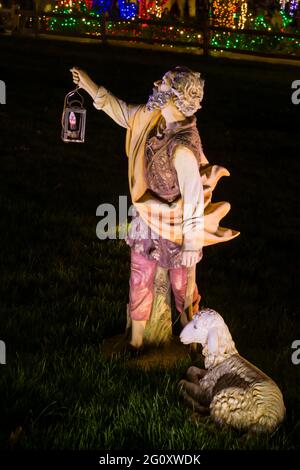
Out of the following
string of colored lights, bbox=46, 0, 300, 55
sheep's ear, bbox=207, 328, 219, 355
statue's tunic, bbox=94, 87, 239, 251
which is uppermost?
string of colored lights, bbox=46, 0, 300, 55

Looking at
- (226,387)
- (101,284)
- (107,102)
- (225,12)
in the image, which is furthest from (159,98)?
(225,12)

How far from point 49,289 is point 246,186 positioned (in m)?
5.23

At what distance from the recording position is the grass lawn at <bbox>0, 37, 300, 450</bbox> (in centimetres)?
415

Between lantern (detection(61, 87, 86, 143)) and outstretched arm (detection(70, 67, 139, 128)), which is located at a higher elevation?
Result: outstretched arm (detection(70, 67, 139, 128))

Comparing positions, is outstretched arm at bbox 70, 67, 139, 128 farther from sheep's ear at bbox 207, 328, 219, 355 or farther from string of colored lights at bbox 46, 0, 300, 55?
string of colored lights at bbox 46, 0, 300, 55

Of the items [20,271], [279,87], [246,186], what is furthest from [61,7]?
[20,271]

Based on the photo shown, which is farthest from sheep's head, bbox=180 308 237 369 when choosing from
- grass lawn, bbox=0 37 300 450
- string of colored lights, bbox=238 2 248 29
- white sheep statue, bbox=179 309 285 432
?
string of colored lights, bbox=238 2 248 29

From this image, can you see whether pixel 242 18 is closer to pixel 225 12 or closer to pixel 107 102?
pixel 225 12

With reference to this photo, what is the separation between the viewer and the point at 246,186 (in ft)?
35.5

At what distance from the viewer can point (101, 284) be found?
6438 millimetres

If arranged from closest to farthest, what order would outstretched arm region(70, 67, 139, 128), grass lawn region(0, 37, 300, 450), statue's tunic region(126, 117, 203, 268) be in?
grass lawn region(0, 37, 300, 450), statue's tunic region(126, 117, 203, 268), outstretched arm region(70, 67, 139, 128)

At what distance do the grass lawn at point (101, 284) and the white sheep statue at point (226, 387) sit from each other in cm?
9

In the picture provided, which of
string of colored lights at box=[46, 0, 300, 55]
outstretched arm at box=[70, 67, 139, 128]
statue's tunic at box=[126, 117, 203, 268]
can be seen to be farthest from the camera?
string of colored lights at box=[46, 0, 300, 55]

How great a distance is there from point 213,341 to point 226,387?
273 millimetres
